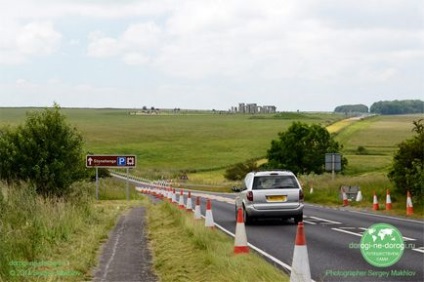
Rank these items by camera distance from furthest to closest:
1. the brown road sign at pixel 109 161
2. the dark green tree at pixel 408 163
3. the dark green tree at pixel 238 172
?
the dark green tree at pixel 238 172 → the brown road sign at pixel 109 161 → the dark green tree at pixel 408 163

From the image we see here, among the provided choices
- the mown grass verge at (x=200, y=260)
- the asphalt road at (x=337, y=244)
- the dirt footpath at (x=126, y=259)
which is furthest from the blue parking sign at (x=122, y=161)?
the mown grass verge at (x=200, y=260)

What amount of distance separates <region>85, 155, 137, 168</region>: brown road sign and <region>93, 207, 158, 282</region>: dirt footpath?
72.8 feet

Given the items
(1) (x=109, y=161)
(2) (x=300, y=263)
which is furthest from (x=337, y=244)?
(1) (x=109, y=161)

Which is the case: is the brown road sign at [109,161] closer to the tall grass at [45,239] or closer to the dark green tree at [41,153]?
the dark green tree at [41,153]

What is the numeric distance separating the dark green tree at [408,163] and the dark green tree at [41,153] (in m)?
14.2

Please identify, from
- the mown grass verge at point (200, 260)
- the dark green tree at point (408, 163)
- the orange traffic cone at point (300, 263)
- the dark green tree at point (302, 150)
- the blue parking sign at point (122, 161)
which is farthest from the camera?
the dark green tree at point (302, 150)

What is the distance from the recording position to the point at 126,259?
12.2 meters

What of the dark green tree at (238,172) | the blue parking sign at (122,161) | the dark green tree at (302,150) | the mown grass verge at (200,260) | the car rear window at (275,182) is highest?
the car rear window at (275,182)

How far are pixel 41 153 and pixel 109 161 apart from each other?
17.2 meters

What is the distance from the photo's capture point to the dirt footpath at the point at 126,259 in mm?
10384

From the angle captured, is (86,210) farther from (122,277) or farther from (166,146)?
(166,146)

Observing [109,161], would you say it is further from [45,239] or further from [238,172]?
[238,172]

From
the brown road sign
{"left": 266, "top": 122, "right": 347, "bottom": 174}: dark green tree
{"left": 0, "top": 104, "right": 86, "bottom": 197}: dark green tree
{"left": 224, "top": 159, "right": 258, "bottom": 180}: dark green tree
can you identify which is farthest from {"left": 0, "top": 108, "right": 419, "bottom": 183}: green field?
{"left": 0, "top": 104, "right": 86, "bottom": 197}: dark green tree

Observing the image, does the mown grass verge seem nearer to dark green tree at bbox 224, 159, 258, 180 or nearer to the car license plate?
the car license plate
